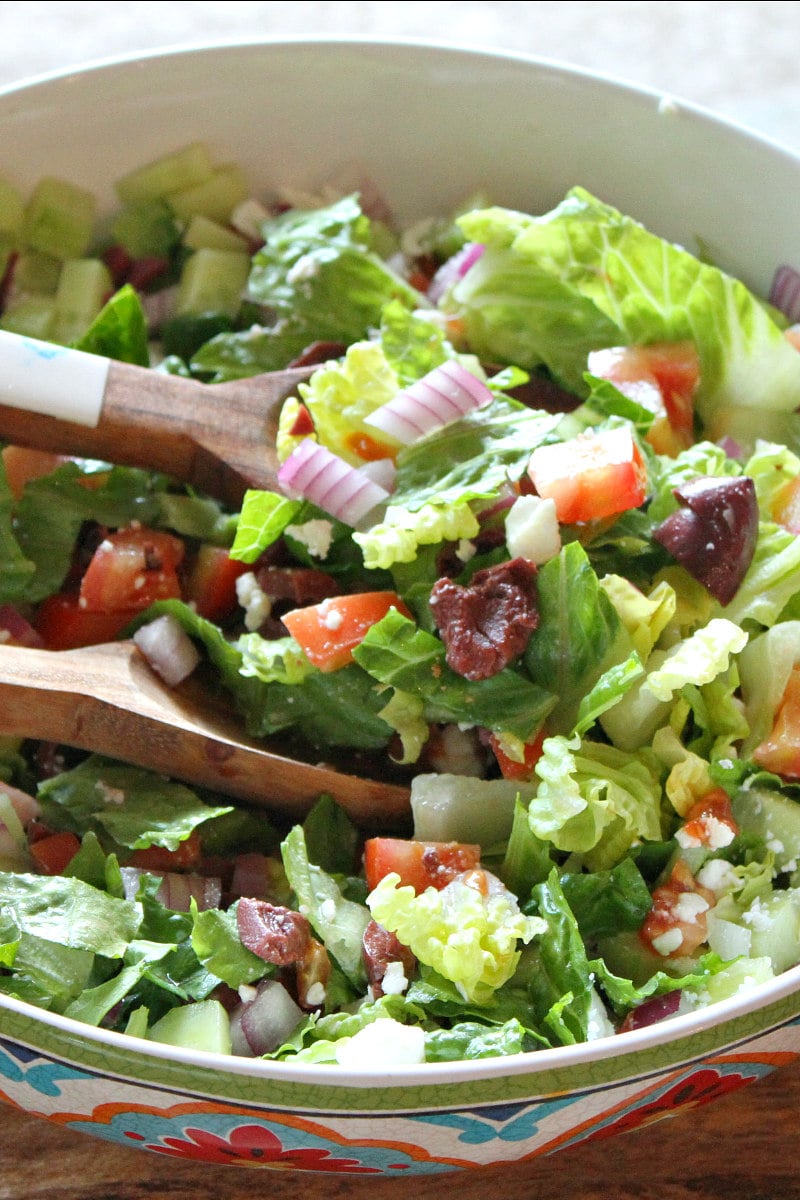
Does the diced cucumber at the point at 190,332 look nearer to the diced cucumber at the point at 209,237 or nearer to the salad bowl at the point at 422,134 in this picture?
the diced cucumber at the point at 209,237

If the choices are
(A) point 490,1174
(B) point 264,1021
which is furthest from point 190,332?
(A) point 490,1174

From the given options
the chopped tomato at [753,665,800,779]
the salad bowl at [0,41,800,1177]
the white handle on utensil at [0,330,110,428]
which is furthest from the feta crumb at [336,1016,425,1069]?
the salad bowl at [0,41,800,1177]

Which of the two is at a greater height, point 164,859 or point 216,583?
point 216,583

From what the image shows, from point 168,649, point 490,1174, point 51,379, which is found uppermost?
point 51,379

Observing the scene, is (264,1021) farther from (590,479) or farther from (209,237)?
(209,237)

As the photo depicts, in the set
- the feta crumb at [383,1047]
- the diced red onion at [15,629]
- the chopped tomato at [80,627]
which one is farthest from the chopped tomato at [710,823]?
the diced red onion at [15,629]
